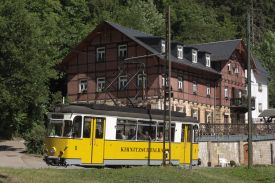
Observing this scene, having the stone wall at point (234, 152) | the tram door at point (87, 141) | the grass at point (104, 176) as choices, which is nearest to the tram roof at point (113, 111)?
the tram door at point (87, 141)

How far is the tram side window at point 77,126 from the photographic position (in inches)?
938

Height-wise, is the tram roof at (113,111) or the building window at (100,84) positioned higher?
the building window at (100,84)

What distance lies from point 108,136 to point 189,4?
76031 millimetres

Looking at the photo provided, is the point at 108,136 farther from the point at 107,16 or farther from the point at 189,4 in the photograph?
the point at 189,4

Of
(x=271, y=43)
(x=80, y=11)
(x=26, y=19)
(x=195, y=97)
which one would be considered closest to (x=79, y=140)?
(x=26, y=19)

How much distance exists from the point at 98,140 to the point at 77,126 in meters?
1.21

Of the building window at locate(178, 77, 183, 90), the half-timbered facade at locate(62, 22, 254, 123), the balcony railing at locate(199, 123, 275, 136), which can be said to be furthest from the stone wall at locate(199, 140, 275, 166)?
the building window at locate(178, 77, 183, 90)

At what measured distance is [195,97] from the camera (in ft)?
181

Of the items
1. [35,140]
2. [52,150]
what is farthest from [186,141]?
[35,140]

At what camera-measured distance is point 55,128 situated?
24.5 metres

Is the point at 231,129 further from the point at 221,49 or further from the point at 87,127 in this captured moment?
the point at 87,127

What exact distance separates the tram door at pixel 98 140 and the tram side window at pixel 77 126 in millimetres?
737

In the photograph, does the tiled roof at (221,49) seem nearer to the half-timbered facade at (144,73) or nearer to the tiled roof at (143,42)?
the half-timbered facade at (144,73)

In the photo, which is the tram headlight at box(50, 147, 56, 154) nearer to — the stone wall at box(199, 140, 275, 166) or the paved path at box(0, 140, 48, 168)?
the paved path at box(0, 140, 48, 168)
